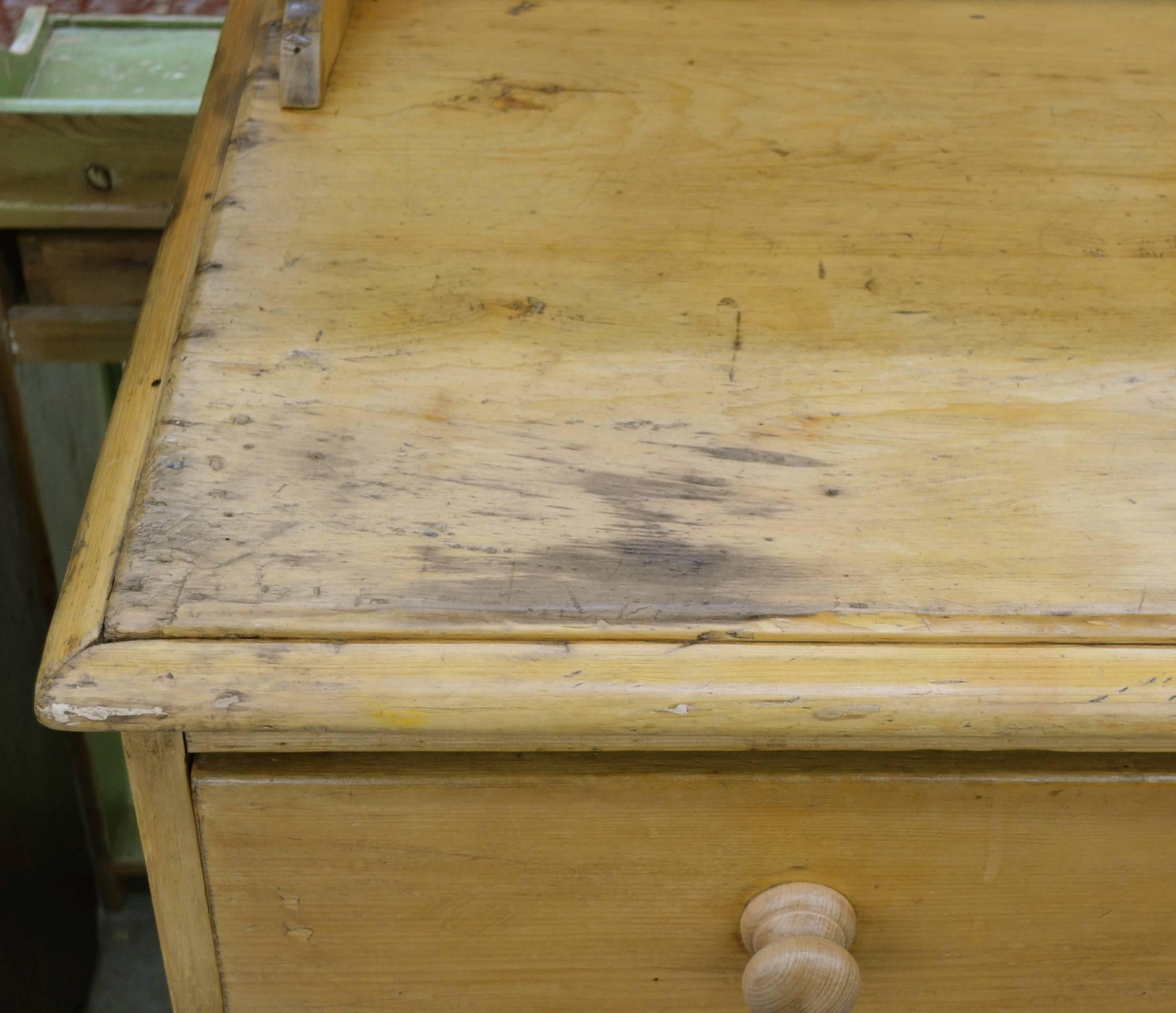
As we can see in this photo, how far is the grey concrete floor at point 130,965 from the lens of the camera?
3.65 ft

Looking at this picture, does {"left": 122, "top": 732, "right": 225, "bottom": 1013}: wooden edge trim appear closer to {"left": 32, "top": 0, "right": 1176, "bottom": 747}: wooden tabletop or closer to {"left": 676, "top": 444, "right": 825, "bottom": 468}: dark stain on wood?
{"left": 32, "top": 0, "right": 1176, "bottom": 747}: wooden tabletop

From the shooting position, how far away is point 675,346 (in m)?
0.47

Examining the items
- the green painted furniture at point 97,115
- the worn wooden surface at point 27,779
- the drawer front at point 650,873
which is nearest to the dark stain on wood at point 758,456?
the drawer front at point 650,873

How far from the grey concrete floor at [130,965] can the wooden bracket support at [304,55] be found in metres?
0.90

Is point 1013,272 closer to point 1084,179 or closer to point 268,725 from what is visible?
point 1084,179

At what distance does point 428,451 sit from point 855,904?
244 millimetres

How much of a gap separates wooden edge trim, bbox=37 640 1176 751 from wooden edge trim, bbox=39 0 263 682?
24 millimetres

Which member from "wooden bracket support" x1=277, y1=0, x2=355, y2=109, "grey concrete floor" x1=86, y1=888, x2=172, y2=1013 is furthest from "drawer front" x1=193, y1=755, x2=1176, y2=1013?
"grey concrete floor" x1=86, y1=888, x2=172, y2=1013

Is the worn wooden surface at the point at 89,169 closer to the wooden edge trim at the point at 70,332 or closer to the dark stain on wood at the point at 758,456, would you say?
the wooden edge trim at the point at 70,332

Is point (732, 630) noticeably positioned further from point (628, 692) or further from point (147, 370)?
point (147, 370)

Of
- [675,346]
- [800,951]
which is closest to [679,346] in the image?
[675,346]

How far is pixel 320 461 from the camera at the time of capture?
0.42 metres

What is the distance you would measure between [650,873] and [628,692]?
Result: 0.10 metres

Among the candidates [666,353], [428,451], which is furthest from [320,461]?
[666,353]
